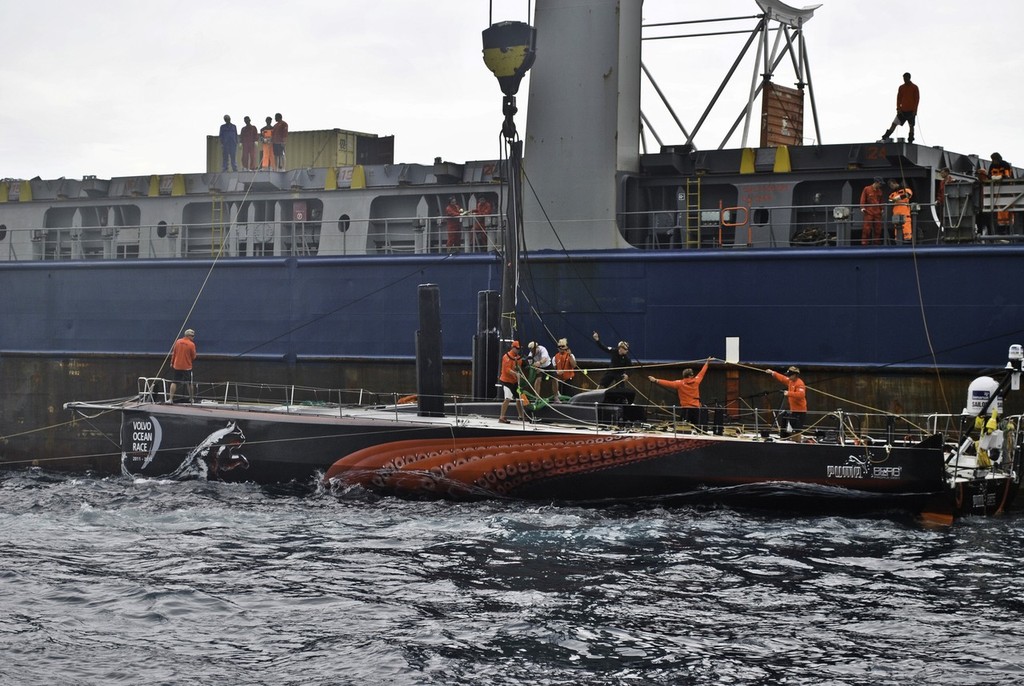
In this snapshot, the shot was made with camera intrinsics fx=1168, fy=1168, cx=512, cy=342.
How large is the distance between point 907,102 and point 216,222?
1501 centimetres

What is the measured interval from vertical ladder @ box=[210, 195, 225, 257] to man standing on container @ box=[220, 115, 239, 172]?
0.81 m

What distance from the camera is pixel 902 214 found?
18844mm

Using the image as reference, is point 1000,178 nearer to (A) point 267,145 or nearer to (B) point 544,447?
(B) point 544,447

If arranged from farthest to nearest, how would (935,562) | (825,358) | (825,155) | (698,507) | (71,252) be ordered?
(71,252) → (825,155) → (825,358) → (698,507) → (935,562)

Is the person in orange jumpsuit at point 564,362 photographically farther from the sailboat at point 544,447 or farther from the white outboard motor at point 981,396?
the white outboard motor at point 981,396

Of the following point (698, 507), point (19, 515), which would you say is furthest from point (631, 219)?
point (19, 515)

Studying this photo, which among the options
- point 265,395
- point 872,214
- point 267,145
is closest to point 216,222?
point 267,145

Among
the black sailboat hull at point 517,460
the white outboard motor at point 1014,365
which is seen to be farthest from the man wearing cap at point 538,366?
the white outboard motor at point 1014,365

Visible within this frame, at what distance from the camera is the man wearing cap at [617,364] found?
1842 centimetres

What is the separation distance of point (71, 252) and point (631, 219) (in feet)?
47.6

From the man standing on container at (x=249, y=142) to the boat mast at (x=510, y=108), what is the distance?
10199mm

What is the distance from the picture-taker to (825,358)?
747 inches

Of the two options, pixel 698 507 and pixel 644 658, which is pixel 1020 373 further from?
pixel 644 658

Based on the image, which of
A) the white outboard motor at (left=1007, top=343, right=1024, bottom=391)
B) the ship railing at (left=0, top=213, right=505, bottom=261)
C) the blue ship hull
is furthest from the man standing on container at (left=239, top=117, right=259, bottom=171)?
the white outboard motor at (left=1007, top=343, right=1024, bottom=391)
